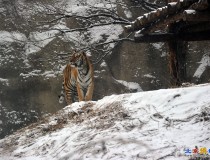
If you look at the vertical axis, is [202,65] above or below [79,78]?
above

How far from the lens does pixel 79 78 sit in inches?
434

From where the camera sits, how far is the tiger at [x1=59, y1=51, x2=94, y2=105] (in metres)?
10.8

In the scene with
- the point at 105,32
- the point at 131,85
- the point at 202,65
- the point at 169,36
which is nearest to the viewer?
the point at 169,36

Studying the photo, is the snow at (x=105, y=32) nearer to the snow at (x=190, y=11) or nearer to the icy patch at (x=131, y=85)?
the icy patch at (x=131, y=85)

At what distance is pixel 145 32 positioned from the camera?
775cm

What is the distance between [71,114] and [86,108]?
334mm

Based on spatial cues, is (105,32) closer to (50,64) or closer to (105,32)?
(105,32)

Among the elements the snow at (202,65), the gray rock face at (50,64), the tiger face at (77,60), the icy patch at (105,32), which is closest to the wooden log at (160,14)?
the tiger face at (77,60)

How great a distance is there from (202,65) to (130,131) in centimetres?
1175

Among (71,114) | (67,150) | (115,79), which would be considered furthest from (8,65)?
(67,150)

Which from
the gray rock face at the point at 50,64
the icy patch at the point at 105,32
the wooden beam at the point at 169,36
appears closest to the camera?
the wooden beam at the point at 169,36

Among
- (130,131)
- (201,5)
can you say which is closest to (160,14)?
(201,5)

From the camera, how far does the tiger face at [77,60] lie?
1113 cm

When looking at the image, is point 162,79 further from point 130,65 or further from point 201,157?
point 201,157
